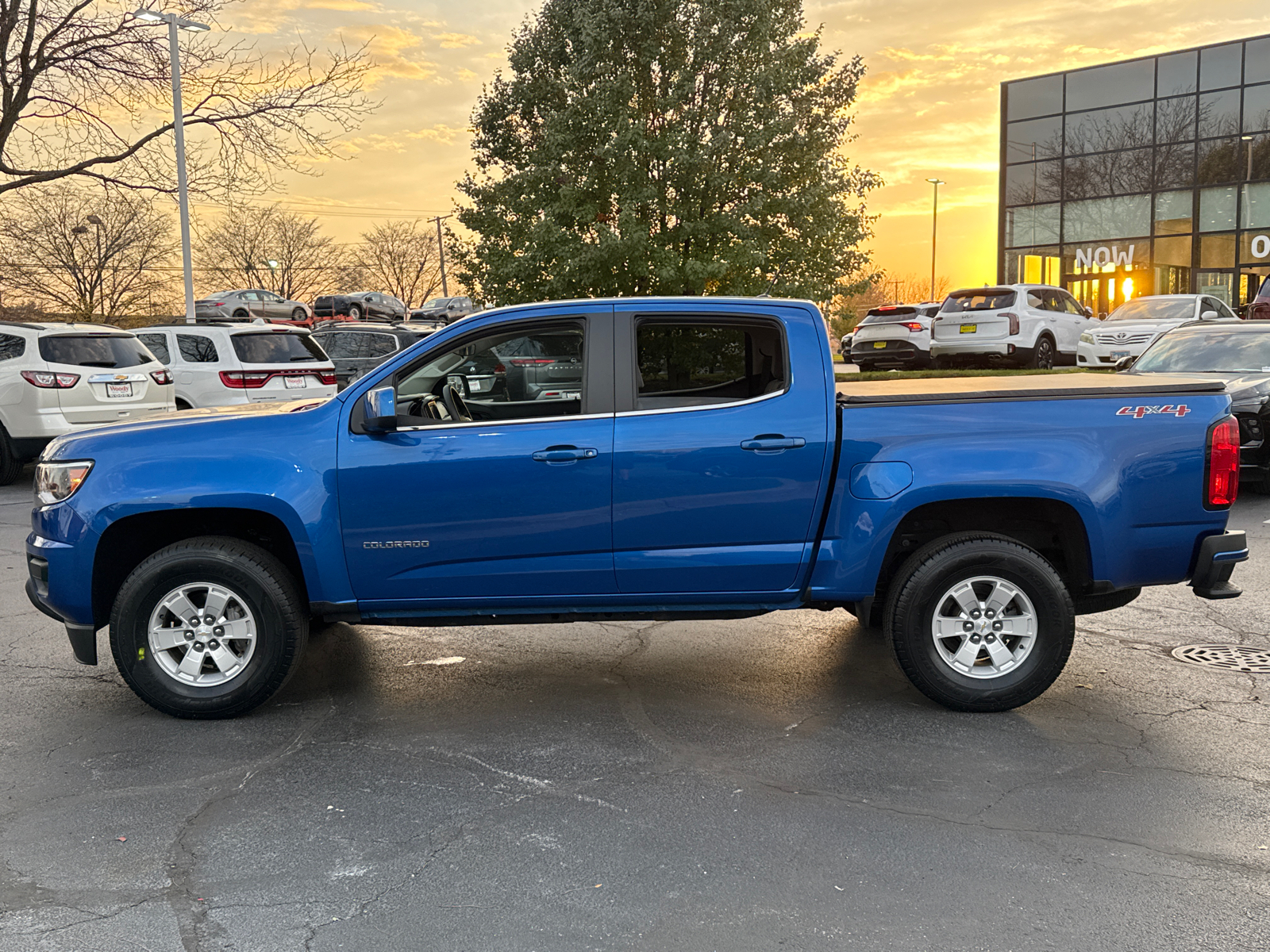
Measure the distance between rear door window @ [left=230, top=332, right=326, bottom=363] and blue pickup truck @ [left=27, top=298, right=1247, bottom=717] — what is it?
33.8ft

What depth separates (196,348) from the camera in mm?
15367

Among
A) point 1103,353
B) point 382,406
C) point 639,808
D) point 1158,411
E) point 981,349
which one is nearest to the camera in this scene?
point 639,808

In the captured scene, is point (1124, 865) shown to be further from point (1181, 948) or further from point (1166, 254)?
point (1166, 254)

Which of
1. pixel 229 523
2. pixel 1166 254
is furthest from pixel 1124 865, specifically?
pixel 1166 254

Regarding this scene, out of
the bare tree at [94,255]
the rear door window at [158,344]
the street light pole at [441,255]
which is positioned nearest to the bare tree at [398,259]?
the street light pole at [441,255]

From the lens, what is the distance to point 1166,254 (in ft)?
135

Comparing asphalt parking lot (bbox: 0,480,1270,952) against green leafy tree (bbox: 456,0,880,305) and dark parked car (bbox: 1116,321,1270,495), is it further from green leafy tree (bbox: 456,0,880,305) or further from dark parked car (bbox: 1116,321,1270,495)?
green leafy tree (bbox: 456,0,880,305)

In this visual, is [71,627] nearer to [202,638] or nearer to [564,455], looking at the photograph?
[202,638]

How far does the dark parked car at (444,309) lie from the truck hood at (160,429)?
3766 centimetres

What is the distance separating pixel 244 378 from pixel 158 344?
58.8 inches

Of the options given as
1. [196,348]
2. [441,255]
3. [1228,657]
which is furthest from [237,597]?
[441,255]

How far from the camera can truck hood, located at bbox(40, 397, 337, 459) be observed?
16.7 feet

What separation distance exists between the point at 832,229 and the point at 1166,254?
24.2m

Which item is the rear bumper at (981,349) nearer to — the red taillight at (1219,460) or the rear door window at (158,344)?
the rear door window at (158,344)
